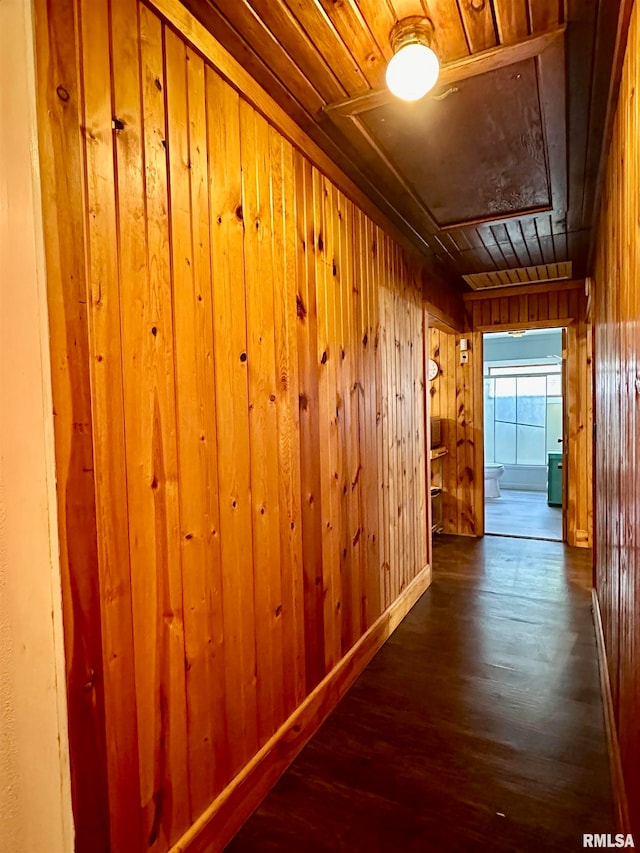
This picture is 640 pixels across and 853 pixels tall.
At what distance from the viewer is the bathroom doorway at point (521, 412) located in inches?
301

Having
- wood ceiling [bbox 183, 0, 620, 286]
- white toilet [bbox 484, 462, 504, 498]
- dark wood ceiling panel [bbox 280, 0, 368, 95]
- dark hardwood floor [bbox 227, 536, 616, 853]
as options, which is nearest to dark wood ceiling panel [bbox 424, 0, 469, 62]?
wood ceiling [bbox 183, 0, 620, 286]

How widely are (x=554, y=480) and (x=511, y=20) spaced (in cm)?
611

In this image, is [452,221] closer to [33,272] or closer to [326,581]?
[326,581]

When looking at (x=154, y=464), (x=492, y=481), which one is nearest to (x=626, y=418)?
(x=154, y=464)

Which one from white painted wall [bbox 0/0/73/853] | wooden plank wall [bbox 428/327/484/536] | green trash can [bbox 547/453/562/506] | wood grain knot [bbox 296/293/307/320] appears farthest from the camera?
green trash can [bbox 547/453/562/506]

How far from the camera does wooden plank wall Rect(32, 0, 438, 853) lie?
104cm

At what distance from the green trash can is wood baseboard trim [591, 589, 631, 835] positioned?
13.8 feet

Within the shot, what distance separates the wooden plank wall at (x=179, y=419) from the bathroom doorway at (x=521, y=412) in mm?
5996

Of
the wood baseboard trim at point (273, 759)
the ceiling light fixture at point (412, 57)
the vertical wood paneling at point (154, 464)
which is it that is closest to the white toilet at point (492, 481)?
the wood baseboard trim at point (273, 759)

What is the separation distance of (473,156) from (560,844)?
2.60m

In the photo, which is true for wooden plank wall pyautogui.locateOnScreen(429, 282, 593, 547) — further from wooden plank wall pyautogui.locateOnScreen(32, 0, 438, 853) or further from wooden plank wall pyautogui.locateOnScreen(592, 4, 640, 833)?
wooden plank wall pyautogui.locateOnScreen(32, 0, 438, 853)

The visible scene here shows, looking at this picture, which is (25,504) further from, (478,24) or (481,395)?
(481,395)

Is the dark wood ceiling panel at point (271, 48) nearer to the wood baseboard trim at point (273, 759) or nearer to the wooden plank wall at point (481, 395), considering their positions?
the wood baseboard trim at point (273, 759)

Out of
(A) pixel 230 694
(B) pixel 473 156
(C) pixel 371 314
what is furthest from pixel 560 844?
(B) pixel 473 156
